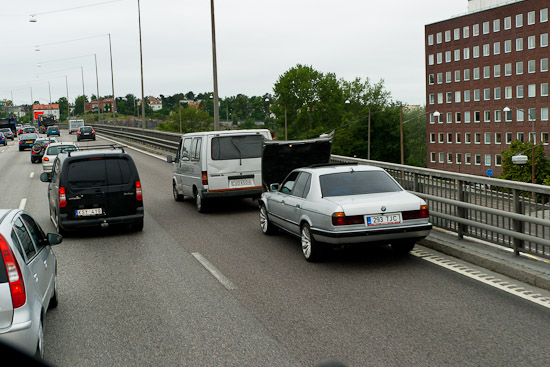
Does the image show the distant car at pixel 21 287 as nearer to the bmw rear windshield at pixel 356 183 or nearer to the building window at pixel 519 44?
the bmw rear windshield at pixel 356 183

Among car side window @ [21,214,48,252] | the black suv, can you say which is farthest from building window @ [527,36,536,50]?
car side window @ [21,214,48,252]

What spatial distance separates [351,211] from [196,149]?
7.74 meters

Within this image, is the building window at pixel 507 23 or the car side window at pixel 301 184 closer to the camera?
the car side window at pixel 301 184

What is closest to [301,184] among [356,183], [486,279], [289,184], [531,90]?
[289,184]

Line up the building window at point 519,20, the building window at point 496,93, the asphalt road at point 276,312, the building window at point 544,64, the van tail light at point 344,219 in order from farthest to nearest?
the building window at point 496,93
the building window at point 519,20
the building window at point 544,64
the van tail light at point 344,219
the asphalt road at point 276,312

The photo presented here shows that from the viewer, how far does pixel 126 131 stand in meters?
55.7

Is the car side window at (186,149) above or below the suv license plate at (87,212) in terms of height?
above

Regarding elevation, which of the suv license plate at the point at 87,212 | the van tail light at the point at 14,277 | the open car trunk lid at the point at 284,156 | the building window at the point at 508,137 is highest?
the open car trunk lid at the point at 284,156

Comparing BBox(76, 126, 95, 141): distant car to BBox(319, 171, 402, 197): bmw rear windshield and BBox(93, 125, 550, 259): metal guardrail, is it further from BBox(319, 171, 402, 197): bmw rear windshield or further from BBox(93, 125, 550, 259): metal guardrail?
BBox(319, 171, 402, 197): bmw rear windshield

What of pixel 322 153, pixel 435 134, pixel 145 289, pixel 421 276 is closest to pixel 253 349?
pixel 145 289

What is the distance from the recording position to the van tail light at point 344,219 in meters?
8.41

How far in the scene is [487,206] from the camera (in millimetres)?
8812

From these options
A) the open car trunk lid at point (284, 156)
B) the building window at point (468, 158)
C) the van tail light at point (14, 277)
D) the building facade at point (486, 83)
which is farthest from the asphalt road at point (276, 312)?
the building window at point (468, 158)

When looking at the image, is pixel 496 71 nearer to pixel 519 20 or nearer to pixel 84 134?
pixel 519 20
